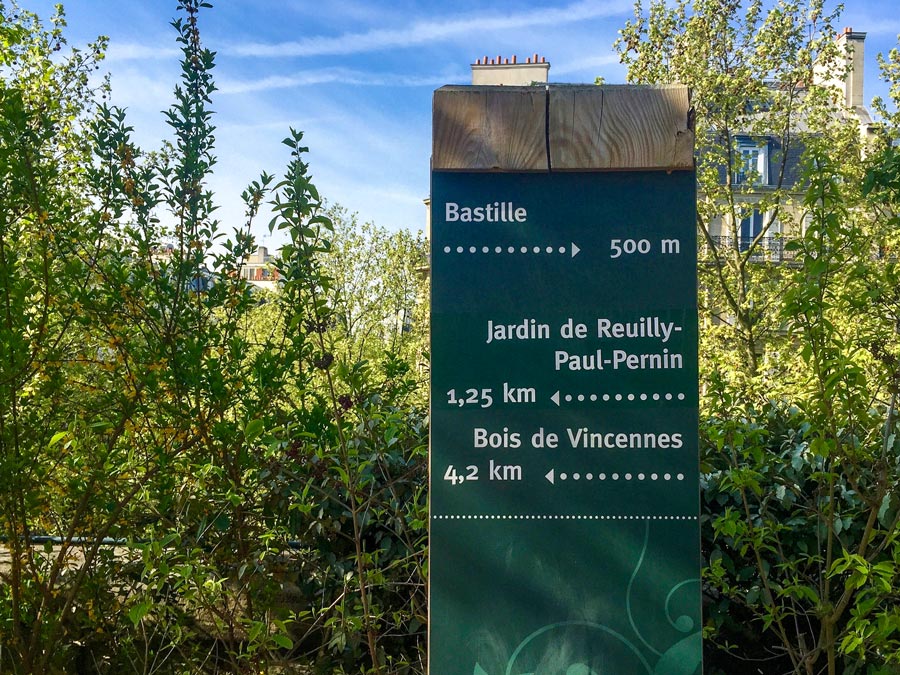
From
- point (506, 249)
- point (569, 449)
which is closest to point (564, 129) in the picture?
point (506, 249)

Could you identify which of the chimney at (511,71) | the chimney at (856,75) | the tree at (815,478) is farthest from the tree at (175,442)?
the chimney at (856,75)

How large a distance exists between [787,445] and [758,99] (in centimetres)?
1299

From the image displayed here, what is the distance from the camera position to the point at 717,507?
12.5ft

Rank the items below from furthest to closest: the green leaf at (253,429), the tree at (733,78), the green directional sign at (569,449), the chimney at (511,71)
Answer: the chimney at (511,71) → the tree at (733,78) → the green leaf at (253,429) → the green directional sign at (569,449)

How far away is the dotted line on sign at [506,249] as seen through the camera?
2.36 meters

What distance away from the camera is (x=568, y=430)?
7.55 ft

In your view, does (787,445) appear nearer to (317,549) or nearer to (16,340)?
(317,549)

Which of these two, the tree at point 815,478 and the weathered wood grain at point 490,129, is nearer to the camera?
the weathered wood grain at point 490,129

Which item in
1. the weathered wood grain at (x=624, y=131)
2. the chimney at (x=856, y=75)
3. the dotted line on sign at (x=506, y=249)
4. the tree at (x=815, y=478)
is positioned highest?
the chimney at (x=856, y=75)

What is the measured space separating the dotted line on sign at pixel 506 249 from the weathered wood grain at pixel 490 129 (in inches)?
8.1

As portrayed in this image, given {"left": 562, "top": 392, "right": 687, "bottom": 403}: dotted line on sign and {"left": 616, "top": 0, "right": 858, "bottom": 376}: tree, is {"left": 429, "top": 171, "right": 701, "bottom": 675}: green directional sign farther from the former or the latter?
{"left": 616, "top": 0, "right": 858, "bottom": 376}: tree

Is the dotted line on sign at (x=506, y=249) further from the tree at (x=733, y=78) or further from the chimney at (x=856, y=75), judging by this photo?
the chimney at (x=856, y=75)

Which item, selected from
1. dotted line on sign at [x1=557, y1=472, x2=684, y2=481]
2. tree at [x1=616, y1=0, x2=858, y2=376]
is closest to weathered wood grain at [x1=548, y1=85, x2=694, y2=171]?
dotted line on sign at [x1=557, y1=472, x2=684, y2=481]

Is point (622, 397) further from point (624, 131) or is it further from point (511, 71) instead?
point (511, 71)
